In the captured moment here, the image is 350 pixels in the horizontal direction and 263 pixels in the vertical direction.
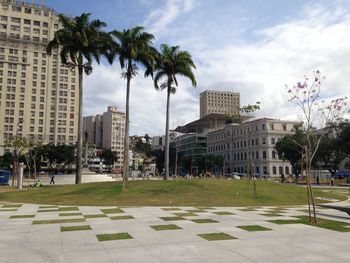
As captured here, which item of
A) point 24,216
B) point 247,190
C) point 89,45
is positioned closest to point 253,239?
point 24,216

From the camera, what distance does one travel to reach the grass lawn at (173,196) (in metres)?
25.6

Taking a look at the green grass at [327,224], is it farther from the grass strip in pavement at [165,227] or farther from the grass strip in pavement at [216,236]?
the grass strip in pavement at [165,227]

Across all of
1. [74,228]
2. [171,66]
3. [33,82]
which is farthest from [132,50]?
[33,82]

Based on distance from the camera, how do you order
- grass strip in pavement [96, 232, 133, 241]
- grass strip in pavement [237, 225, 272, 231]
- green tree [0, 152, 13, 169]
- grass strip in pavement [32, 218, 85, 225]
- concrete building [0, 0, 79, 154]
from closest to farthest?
grass strip in pavement [96, 232, 133, 241] → grass strip in pavement [237, 225, 272, 231] → grass strip in pavement [32, 218, 85, 225] → green tree [0, 152, 13, 169] → concrete building [0, 0, 79, 154]

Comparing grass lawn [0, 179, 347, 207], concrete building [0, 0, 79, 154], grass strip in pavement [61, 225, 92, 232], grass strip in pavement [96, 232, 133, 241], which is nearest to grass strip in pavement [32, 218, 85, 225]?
grass strip in pavement [61, 225, 92, 232]

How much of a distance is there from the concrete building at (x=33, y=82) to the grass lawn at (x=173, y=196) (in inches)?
3964

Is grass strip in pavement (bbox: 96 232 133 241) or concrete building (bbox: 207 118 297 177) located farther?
concrete building (bbox: 207 118 297 177)

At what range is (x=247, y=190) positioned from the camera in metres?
30.8

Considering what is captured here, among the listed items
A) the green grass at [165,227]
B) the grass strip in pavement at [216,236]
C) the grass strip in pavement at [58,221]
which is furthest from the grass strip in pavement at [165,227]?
the grass strip in pavement at [58,221]

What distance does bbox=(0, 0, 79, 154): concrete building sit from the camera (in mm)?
122250

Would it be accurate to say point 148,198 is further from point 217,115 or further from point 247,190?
point 217,115

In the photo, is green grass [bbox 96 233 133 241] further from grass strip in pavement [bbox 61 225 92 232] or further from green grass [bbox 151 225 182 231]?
grass strip in pavement [bbox 61 225 92 232]

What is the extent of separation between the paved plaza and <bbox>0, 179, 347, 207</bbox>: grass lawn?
829 cm

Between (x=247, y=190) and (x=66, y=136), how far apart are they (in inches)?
4267
